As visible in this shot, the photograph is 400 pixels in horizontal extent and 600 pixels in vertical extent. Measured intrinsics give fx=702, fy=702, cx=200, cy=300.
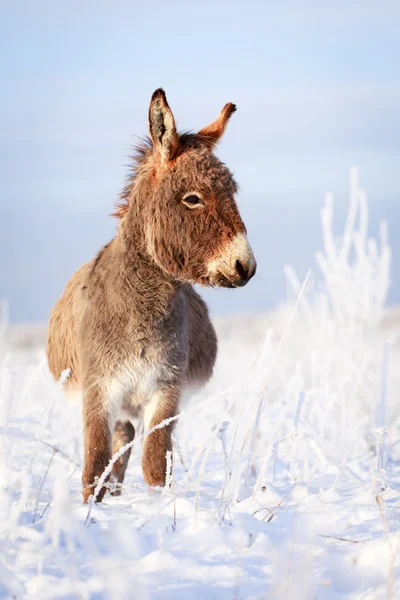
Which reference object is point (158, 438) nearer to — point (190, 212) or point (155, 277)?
point (155, 277)

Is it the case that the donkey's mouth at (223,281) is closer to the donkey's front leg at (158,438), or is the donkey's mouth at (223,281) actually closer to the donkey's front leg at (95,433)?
the donkey's front leg at (158,438)

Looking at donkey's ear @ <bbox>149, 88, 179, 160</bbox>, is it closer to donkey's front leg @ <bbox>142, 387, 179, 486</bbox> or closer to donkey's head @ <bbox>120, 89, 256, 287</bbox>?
donkey's head @ <bbox>120, 89, 256, 287</bbox>

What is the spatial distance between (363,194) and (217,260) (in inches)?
196

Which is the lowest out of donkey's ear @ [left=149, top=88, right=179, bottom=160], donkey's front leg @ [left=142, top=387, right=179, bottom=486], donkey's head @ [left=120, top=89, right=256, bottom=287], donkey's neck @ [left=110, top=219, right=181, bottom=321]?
donkey's front leg @ [left=142, top=387, right=179, bottom=486]

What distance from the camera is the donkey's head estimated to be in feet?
14.0

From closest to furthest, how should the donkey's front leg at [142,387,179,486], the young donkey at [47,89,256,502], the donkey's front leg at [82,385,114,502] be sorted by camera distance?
the young donkey at [47,89,256,502], the donkey's front leg at [82,385,114,502], the donkey's front leg at [142,387,179,486]

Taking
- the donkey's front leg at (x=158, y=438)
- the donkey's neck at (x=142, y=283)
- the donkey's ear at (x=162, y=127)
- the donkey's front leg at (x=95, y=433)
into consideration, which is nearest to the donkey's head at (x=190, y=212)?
the donkey's ear at (x=162, y=127)

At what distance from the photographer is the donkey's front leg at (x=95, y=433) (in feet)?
15.1

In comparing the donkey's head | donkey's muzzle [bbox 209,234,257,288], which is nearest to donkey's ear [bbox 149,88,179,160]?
the donkey's head

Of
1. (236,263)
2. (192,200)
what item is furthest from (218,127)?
(236,263)

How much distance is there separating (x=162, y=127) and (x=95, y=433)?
6.79 ft

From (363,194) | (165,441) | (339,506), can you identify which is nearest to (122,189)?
(165,441)

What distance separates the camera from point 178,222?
4.43 m

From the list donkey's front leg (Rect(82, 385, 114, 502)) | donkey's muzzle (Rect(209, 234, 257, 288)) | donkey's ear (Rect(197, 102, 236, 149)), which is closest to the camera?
donkey's muzzle (Rect(209, 234, 257, 288))
